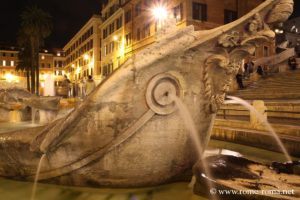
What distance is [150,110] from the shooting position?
4453 millimetres

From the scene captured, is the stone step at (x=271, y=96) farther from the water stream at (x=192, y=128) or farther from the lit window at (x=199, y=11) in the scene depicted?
the lit window at (x=199, y=11)

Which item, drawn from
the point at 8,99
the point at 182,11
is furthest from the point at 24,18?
the point at 8,99

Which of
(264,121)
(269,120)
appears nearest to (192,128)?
(264,121)

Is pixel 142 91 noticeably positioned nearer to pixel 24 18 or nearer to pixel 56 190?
pixel 56 190

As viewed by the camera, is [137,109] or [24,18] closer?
[137,109]

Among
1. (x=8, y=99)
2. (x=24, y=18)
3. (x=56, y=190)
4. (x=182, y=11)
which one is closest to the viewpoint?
(x=56, y=190)

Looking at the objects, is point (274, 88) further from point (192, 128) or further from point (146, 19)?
point (146, 19)

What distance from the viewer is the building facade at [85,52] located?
6054 cm

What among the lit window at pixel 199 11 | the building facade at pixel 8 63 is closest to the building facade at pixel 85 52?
the building facade at pixel 8 63

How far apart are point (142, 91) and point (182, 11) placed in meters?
27.5

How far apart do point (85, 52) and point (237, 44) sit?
66159mm

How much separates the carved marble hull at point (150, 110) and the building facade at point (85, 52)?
48353mm

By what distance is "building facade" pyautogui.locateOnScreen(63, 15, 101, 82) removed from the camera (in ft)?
199

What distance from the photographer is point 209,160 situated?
496cm
